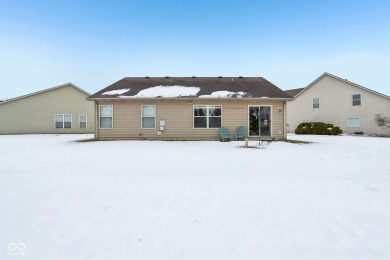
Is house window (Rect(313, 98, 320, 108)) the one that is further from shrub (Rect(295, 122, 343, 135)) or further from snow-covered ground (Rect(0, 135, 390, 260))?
snow-covered ground (Rect(0, 135, 390, 260))

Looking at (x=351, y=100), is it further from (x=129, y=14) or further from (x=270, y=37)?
(x=129, y=14)

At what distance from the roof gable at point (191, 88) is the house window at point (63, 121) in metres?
11.7

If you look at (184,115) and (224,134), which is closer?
(224,134)

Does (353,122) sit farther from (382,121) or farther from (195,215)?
(195,215)

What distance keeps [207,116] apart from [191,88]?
2762 mm

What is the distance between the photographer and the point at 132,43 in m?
Result: 32.5

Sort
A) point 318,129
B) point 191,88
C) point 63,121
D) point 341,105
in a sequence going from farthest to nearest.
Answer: point 63,121
point 341,105
point 318,129
point 191,88

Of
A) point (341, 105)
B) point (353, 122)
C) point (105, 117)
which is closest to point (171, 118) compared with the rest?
point (105, 117)

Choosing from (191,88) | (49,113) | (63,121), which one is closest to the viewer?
(191,88)

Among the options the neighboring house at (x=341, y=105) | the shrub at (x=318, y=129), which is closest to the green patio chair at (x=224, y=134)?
the shrub at (x=318, y=129)

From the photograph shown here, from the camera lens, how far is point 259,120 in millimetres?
15344

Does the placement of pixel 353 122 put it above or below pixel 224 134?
above

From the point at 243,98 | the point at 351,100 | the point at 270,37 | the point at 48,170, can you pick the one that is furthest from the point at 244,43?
the point at 48,170

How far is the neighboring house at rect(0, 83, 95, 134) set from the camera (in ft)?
80.8
